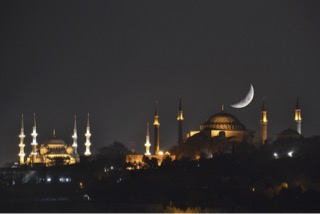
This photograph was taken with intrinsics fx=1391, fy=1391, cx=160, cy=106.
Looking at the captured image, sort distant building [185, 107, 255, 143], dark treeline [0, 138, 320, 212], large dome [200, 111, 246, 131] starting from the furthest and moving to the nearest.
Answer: large dome [200, 111, 246, 131]
distant building [185, 107, 255, 143]
dark treeline [0, 138, 320, 212]

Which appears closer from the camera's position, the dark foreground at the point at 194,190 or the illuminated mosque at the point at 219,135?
the dark foreground at the point at 194,190

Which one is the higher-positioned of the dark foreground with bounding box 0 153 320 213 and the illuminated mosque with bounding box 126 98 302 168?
the illuminated mosque with bounding box 126 98 302 168

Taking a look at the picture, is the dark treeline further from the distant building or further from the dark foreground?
the distant building

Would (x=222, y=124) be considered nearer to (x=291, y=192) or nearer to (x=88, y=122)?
(x=88, y=122)

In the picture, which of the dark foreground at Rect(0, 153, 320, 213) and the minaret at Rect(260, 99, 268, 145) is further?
the minaret at Rect(260, 99, 268, 145)

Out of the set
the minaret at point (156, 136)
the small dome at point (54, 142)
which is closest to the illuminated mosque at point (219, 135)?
the minaret at point (156, 136)

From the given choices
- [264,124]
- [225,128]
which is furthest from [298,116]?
[225,128]

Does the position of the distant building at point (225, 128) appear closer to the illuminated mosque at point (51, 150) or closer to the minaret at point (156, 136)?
the minaret at point (156, 136)

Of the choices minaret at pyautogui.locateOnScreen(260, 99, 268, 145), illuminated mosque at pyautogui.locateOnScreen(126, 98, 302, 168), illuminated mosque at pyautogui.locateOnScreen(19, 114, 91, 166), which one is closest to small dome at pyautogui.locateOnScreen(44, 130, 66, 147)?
illuminated mosque at pyautogui.locateOnScreen(19, 114, 91, 166)

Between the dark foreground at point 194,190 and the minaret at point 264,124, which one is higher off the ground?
the minaret at point 264,124
